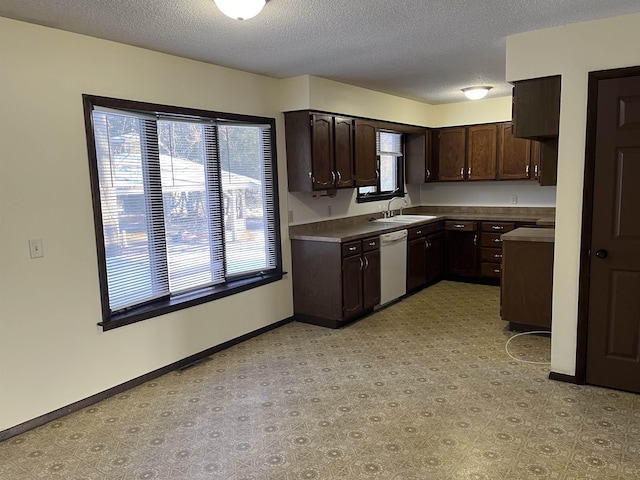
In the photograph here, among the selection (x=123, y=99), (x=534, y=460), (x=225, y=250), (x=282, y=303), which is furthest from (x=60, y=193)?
(x=534, y=460)

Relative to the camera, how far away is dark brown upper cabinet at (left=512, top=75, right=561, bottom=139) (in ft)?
10.5

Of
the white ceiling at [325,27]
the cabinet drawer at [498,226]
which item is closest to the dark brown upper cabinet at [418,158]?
the cabinet drawer at [498,226]

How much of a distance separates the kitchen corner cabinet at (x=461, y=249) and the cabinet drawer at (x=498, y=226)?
13 centimetres

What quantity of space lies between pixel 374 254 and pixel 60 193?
301 cm

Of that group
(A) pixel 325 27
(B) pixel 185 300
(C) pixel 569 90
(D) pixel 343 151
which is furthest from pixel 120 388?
(C) pixel 569 90

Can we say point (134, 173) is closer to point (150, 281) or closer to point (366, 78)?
point (150, 281)

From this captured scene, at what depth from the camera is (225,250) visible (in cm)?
421

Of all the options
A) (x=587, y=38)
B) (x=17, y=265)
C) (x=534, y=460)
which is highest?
(x=587, y=38)

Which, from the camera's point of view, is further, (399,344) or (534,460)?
(399,344)

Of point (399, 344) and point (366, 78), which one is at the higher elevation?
point (366, 78)

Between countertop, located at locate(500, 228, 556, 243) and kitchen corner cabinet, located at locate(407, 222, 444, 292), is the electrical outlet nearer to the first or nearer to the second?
countertop, located at locate(500, 228, 556, 243)

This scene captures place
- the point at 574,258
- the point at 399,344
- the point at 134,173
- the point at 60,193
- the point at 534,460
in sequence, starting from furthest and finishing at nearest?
the point at 399,344 < the point at 134,173 < the point at 574,258 < the point at 60,193 < the point at 534,460

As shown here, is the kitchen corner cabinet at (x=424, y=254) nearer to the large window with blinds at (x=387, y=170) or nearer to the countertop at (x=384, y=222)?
the countertop at (x=384, y=222)

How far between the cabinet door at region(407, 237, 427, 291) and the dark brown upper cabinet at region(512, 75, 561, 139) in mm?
2422
